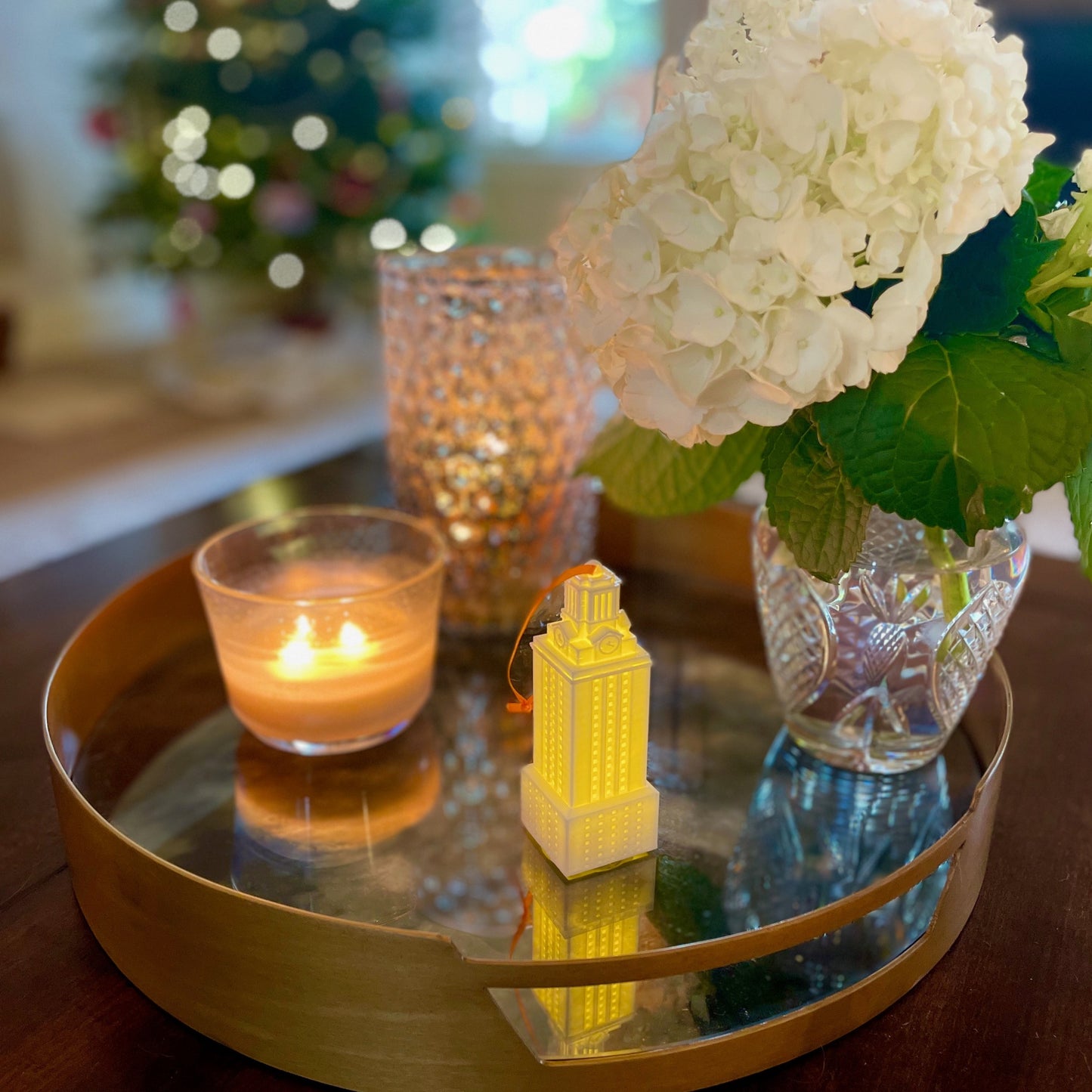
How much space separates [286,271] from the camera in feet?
9.07

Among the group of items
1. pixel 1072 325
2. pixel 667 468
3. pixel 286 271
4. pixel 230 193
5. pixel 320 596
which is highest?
pixel 1072 325

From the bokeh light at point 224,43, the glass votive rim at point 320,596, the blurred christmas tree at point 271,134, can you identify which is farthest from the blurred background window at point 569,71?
the glass votive rim at point 320,596

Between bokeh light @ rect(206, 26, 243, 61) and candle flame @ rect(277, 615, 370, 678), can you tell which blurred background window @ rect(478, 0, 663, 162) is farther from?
candle flame @ rect(277, 615, 370, 678)

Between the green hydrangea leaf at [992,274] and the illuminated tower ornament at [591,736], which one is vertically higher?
the green hydrangea leaf at [992,274]

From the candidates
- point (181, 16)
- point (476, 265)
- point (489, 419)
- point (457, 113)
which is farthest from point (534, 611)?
point (457, 113)

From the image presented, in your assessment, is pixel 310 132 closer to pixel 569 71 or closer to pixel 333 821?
pixel 569 71

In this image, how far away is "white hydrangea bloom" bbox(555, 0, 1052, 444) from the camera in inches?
15.2

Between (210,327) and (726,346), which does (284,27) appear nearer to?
(210,327)

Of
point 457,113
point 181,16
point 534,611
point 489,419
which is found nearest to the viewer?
point 534,611

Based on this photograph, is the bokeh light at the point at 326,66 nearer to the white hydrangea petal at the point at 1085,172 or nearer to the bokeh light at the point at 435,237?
the bokeh light at the point at 435,237

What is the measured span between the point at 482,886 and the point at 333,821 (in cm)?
10

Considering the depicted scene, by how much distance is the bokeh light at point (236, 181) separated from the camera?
2559 millimetres

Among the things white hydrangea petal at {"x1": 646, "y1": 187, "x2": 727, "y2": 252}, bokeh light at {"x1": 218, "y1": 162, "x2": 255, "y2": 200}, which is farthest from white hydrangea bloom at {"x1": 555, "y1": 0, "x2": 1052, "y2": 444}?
bokeh light at {"x1": 218, "y1": 162, "x2": 255, "y2": 200}

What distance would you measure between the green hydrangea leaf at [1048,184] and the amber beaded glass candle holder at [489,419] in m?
0.31
